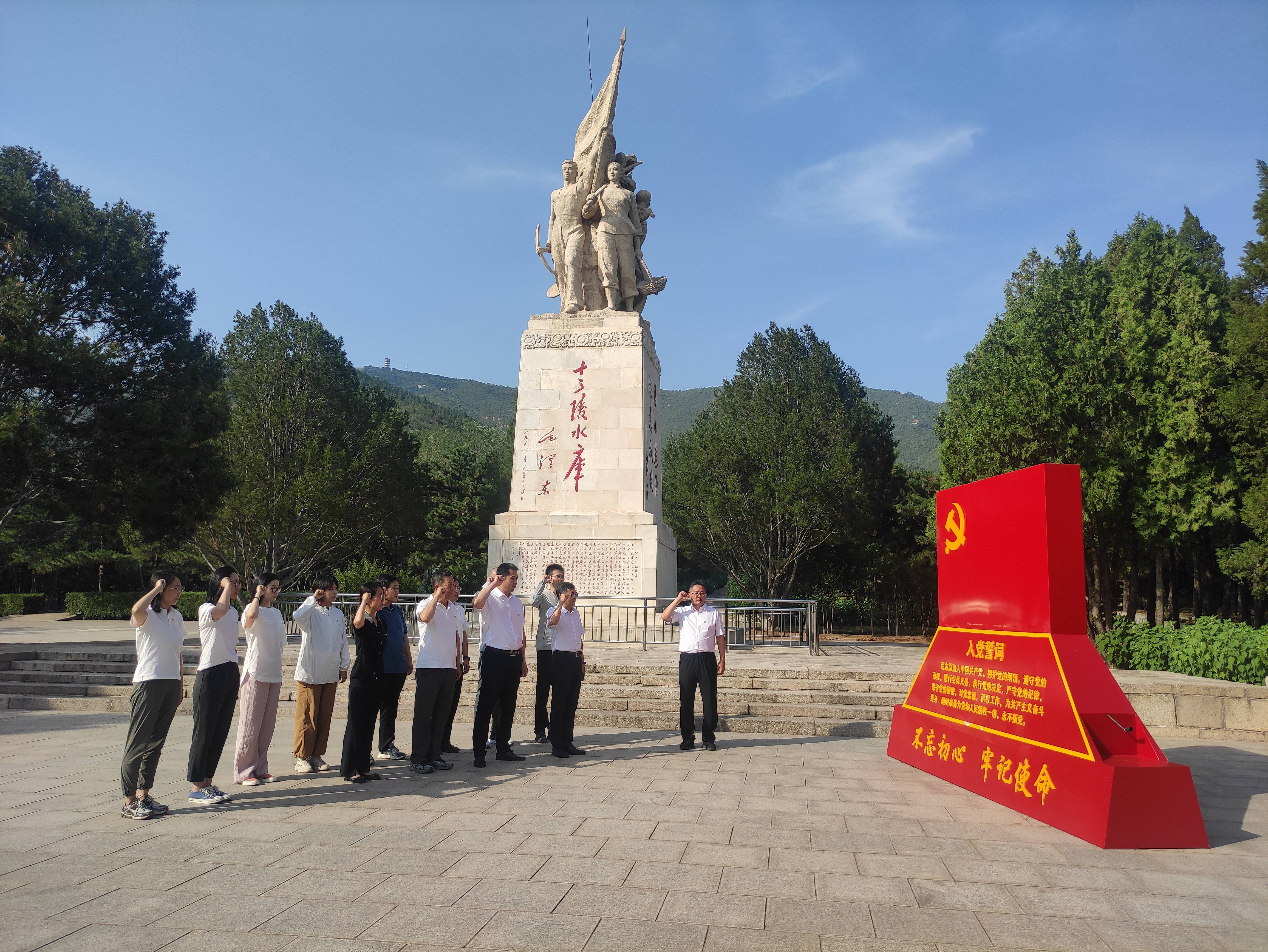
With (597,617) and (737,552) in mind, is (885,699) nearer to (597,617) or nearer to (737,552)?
(597,617)

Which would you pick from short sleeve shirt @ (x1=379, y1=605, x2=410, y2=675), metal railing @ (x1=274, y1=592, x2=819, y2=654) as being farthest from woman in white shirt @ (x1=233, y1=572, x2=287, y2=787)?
metal railing @ (x1=274, y1=592, x2=819, y2=654)

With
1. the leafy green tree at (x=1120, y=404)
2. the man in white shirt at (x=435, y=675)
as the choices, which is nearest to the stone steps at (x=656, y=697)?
the man in white shirt at (x=435, y=675)

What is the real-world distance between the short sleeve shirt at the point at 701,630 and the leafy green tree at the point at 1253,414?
52.9 ft

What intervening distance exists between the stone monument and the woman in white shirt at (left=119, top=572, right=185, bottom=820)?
8.45 meters

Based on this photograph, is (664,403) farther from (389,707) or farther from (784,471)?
(389,707)

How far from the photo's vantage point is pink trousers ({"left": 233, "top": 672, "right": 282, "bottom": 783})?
5922 mm

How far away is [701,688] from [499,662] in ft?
6.33

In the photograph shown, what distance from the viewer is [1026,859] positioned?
441 centimetres

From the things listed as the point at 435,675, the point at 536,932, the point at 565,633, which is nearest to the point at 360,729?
the point at 435,675

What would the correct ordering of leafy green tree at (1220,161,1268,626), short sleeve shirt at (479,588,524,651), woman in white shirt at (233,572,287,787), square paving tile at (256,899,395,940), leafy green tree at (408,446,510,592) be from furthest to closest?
leafy green tree at (408,446,510,592)
leafy green tree at (1220,161,1268,626)
short sleeve shirt at (479,588,524,651)
woman in white shirt at (233,572,287,787)
square paving tile at (256,899,395,940)

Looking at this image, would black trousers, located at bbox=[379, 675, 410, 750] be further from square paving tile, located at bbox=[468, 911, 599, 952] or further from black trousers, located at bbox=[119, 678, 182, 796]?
square paving tile, located at bbox=[468, 911, 599, 952]

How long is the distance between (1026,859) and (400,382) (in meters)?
162

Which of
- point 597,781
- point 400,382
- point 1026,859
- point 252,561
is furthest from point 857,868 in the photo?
point 400,382

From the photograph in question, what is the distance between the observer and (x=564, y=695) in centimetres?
708
